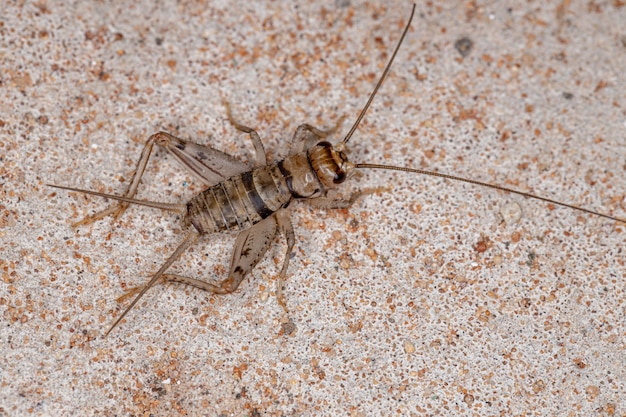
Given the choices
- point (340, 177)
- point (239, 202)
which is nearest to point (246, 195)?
point (239, 202)

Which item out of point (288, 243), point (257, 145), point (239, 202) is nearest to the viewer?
point (239, 202)

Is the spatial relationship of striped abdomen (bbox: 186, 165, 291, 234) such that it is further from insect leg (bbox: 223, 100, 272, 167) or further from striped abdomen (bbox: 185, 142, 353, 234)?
insect leg (bbox: 223, 100, 272, 167)

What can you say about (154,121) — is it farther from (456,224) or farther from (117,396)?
(456,224)

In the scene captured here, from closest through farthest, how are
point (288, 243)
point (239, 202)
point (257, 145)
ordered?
point (239, 202)
point (288, 243)
point (257, 145)

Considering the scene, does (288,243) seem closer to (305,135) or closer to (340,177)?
(340,177)

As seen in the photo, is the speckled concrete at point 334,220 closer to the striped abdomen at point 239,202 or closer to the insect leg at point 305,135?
the insect leg at point 305,135

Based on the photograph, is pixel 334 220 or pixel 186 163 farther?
pixel 334 220
